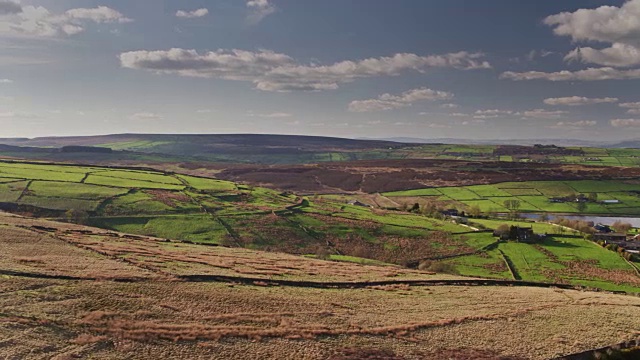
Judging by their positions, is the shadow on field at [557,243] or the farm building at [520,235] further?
the farm building at [520,235]

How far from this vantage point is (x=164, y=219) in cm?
10262

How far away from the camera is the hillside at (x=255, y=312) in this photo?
96.1 ft

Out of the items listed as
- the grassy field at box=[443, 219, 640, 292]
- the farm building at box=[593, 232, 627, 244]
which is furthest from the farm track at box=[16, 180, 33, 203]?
the farm building at box=[593, 232, 627, 244]

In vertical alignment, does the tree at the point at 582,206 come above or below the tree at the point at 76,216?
below

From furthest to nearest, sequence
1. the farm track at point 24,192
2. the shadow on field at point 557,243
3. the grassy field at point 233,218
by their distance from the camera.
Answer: the farm track at point 24,192, the shadow on field at point 557,243, the grassy field at point 233,218

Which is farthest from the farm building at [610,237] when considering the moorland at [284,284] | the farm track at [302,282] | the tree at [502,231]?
the farm track at [302,282]

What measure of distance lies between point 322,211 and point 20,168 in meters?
95.1

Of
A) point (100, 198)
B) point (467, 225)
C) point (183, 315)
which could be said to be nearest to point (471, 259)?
point (467, 225)

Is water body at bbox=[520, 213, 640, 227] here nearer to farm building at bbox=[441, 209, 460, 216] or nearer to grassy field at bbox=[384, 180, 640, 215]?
grassy field at bbox=[384, 180, 640, 215]

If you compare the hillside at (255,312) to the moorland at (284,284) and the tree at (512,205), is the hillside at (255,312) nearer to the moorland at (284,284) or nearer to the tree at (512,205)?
the moorland at (284,284)

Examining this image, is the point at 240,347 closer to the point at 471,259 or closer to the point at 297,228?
the point at 471,259

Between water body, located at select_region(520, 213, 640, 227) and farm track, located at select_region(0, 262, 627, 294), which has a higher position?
farm track, located at select_region(0, 262, 627, 294)

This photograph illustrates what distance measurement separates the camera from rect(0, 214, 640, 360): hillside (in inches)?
1154

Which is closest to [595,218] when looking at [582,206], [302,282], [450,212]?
[582,206]
